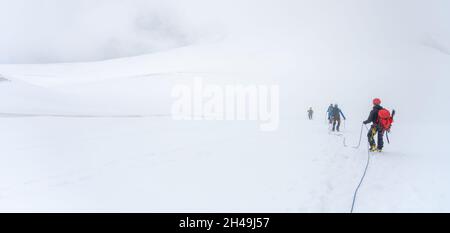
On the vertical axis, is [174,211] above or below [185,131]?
below

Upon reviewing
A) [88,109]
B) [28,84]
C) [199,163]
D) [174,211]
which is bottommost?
[174,211]

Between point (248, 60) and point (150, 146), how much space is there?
55.8ft

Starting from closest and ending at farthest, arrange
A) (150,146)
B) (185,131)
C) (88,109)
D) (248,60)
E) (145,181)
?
1. (145,181)
2. (150,146)
3. (185,131)
4. (88,109)
5. (248,60)

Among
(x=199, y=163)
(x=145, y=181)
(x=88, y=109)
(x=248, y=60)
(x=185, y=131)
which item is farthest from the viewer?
(x=248, y=60)

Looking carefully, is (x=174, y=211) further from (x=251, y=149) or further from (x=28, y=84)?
(x=28, y=84)

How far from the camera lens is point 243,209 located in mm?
3402

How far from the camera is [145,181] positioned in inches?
155

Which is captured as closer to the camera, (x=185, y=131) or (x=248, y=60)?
(x=185, y=131)
